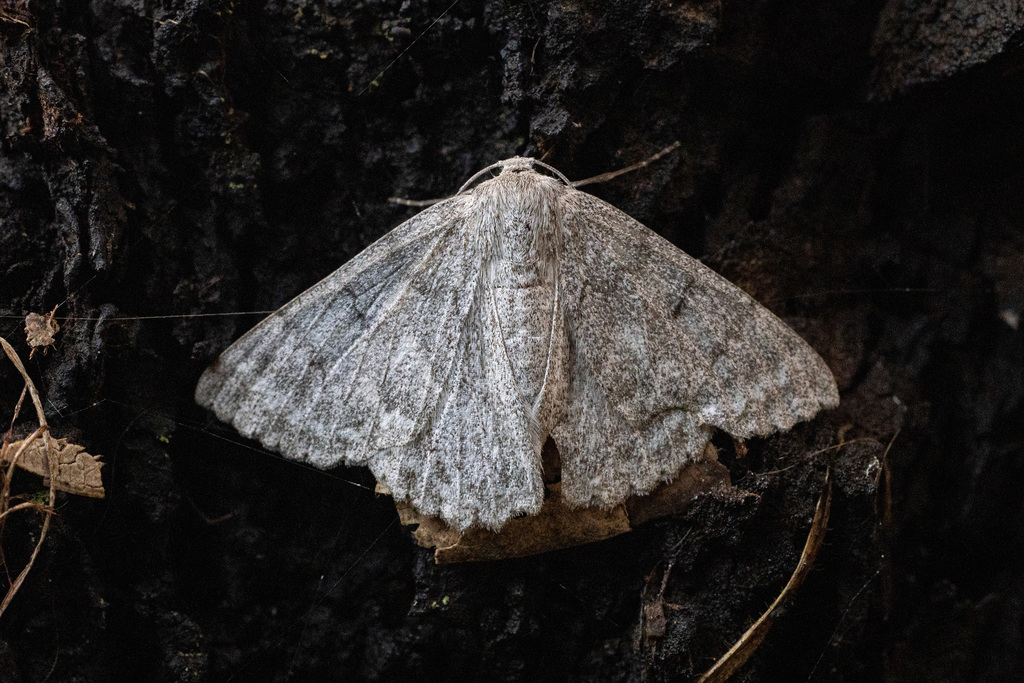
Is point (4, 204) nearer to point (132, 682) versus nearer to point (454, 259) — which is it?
point (454, 259)

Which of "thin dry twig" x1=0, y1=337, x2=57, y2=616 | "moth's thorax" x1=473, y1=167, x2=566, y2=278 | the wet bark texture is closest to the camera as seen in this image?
"thin dry twig" x1=0, y1=337, x2=57, y2=616

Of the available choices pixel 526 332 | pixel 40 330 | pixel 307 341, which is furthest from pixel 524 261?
pixel 40 330

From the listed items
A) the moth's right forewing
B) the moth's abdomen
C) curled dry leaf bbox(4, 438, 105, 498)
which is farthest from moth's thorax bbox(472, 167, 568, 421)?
curled dry leaf bbox(4, 438, 105, 498)

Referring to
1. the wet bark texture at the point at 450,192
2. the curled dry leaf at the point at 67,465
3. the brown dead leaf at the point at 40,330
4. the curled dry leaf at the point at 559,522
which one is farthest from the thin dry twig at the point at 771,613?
the brown dead leaf at the point at 40,330

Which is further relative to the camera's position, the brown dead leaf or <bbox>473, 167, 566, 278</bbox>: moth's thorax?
<bbox>473, 167, 566, 278</bbox>: moth's thorax

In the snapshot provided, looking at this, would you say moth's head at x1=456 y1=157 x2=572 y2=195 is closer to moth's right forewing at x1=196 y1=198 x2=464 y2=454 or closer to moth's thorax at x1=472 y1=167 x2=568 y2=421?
moth's thorax at x1=472 y1=167 x2=568 y2=421

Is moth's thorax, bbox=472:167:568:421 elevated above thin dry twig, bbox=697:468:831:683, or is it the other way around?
moth's thorax, bbox=472:167:568:421

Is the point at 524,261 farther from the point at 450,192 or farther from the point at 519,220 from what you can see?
the point at 450,192
